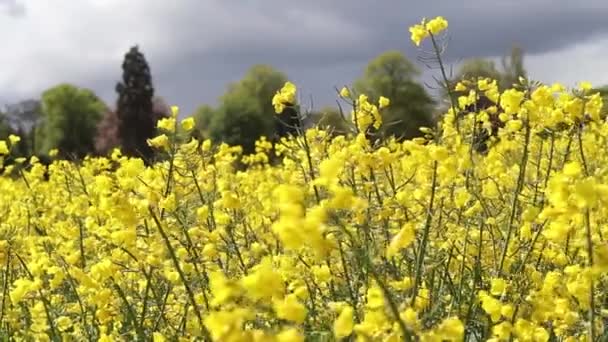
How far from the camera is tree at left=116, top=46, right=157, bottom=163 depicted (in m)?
43.9

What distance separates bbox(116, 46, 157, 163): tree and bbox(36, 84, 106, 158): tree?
826cm

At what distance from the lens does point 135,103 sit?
148 feet

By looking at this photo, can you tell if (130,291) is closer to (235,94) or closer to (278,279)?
(278,279)

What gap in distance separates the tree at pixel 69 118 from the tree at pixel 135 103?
8.26 meters

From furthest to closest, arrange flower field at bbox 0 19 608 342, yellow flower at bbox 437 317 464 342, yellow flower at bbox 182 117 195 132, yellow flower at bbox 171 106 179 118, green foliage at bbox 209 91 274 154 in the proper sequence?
green foliage at bbox 209 91 274 154
yellow flower at bbox 171 106 179 118
yellow flower at bbox 182 117 195 132
flower field at bbox 0 19 608 342
yellow flower at bbox 437 317 464 342

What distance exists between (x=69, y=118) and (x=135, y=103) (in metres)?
13.5

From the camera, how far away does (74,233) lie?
4910mm

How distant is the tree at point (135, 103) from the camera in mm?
43934

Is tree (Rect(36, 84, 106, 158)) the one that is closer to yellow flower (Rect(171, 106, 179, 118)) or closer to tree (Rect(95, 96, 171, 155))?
tree (Rect(95, 96, 171, 155))

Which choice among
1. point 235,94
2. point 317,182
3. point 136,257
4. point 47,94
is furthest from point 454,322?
point 47,94

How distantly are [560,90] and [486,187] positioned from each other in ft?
4.60

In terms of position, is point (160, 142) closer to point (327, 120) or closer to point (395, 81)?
point (327, 120)

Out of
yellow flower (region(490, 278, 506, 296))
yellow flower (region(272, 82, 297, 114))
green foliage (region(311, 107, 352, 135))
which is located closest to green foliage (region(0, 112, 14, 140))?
green foliage (region(311, 107, 352, 135))

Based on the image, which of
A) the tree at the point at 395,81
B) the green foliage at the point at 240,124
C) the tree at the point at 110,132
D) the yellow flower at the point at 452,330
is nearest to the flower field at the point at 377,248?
the yellow flower at the point at 452,330
